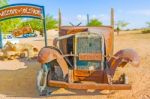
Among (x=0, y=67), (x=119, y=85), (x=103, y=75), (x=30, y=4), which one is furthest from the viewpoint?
(x=30, y=4)

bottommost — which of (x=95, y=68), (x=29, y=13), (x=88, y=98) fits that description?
(x=88, y=98)

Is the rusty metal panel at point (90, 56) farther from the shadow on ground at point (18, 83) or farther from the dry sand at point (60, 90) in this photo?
the shadow on ground at point (18, 83)

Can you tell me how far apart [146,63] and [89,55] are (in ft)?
15.0

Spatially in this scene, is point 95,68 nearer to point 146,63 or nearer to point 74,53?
point 74,53

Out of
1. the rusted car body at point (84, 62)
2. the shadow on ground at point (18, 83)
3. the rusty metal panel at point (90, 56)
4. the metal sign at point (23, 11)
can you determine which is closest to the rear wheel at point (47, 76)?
the rusted car body at point (84, 62)

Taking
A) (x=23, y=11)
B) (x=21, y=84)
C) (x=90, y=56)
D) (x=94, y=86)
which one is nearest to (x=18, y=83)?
(x=21, y=84)

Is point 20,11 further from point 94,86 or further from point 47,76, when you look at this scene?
point 94,86

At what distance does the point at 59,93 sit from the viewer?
9.91 m

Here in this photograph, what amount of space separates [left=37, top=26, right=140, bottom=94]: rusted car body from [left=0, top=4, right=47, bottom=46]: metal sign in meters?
8.83

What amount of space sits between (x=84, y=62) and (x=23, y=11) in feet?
36.9

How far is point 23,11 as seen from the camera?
20266mm

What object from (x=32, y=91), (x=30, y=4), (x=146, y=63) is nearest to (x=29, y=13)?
(x=30, y=4)

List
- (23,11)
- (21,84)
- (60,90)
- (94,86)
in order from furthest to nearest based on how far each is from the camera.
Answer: (23,11) → (21,84) → (60,90) → (94,86)

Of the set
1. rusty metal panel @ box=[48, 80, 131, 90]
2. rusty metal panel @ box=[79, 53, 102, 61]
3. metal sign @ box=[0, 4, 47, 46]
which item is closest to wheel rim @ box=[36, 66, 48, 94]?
rusty metal panel @ box=[48, 80, 131, 90]
